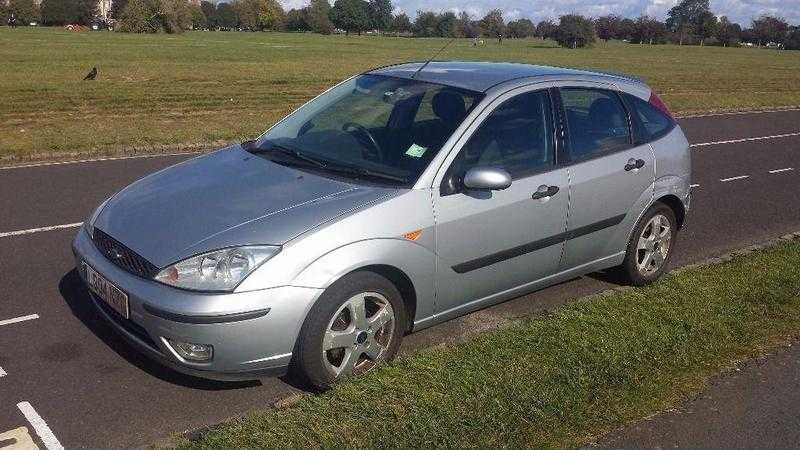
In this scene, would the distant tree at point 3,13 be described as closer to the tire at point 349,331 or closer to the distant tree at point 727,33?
the distant tree at point 727,33

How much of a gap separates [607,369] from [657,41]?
12178cm

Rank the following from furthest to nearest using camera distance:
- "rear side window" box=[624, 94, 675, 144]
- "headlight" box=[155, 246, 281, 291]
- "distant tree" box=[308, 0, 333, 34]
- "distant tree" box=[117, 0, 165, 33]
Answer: "distant tree" box=[308, 0, 333, 34]
"distant tree" box=[117, 0, 165, 33]
"rear side window" box=[624, 94, 675, 144]
"headlight" box=[155, 246, 281, 291]

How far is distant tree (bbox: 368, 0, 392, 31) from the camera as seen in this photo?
134375 mm

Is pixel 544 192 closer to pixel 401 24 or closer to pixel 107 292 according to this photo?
pixel 107 292

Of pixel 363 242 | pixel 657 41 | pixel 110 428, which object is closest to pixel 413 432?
pixel 363 242

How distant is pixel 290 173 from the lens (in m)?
4.64

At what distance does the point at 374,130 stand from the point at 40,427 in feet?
8.31

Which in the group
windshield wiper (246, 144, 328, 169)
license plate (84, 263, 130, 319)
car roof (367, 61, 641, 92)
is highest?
car roof (367, 61, 641, 92)

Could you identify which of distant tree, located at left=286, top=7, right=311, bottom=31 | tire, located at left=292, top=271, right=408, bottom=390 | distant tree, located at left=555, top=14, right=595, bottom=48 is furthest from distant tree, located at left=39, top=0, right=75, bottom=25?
tire, located at left=292, top=271, right=408, bottom=390

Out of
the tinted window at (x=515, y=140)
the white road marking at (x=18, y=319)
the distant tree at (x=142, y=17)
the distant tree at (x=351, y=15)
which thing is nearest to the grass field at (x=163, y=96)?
the white road marking at (x=18, y=319)

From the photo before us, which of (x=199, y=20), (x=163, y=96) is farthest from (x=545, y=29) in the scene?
(x=163, y=96)

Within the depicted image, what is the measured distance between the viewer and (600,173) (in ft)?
17.6

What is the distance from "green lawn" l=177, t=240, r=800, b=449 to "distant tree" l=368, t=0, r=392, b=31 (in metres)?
134

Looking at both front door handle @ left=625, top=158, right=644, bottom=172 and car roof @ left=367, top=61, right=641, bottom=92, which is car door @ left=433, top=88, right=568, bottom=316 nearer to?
car roof @ left=367, top=61, right=641, bottom=92
